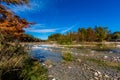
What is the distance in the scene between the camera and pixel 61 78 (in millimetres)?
10820

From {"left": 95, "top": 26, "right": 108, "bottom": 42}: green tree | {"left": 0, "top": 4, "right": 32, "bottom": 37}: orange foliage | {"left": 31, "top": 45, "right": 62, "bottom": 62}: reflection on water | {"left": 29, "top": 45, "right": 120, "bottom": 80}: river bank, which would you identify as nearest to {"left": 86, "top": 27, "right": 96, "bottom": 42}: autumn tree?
{"left": 95, "top": 26, "right": 108, "bottom": 42}: green tree

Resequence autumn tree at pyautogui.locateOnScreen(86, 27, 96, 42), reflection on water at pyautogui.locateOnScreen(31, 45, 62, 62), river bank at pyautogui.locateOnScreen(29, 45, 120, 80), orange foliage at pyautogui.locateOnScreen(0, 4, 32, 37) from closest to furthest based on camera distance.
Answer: orange foliage at pyautogui.locateOnScreen(0, 4, 32, 37), river bank at pyautogui.locateOnScreen(29, 45, 120, 80), reflection on water at pyautogui.locateOnScreen(31, 45, 62, 62), autumn tree at pyautogui.locateOnScreen(86, 27, 96, 42)

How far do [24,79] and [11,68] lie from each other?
1876 mm

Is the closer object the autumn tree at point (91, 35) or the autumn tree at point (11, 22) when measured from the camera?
the autumn tree at point (11, 22)

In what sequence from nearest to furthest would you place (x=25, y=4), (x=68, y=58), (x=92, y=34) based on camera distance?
(x=25, y=4) < (x=68, y=58) < (x=92, y=34)

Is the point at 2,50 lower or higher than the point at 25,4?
lower

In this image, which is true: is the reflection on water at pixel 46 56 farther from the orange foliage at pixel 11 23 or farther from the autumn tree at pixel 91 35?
the autumn tree at pixel 91 35

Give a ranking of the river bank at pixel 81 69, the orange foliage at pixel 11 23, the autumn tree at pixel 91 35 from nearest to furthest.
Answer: the orange foliage at pixel 11 23, the river bank at pixel 81 69, the autumn tree at pixel 91 35

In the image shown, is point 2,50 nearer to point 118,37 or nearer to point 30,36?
point 30,36

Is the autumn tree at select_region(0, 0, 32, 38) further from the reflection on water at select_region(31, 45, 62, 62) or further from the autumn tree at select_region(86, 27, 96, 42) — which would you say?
the autumn tree at select_region(86, 27, 96, 42)

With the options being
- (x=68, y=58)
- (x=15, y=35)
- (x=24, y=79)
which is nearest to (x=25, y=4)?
(x=15, y=35)

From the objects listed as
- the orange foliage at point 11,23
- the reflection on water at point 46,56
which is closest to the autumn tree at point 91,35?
the reflection on water at point 46,56

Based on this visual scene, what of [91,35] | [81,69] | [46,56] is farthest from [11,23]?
[91,35]

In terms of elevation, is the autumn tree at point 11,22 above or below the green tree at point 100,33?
below
